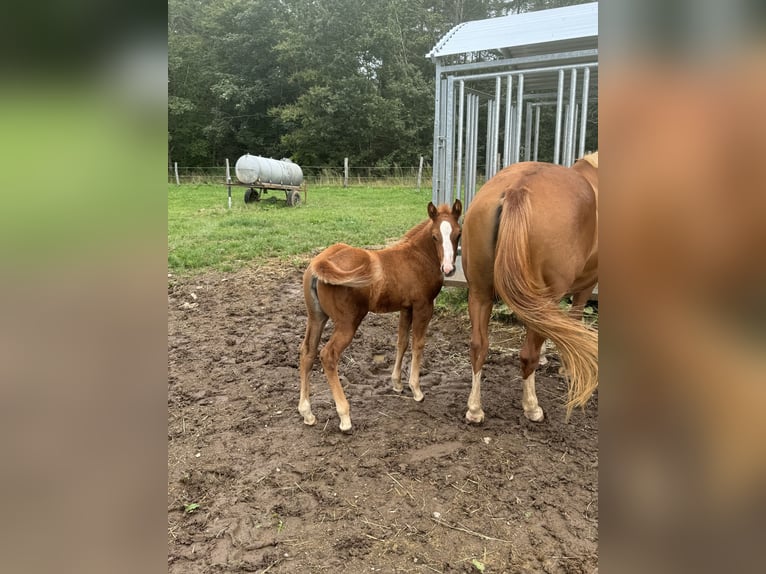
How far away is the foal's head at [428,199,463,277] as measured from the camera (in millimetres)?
3117

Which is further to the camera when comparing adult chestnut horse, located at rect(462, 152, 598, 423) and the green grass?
the green grass

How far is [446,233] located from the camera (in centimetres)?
317

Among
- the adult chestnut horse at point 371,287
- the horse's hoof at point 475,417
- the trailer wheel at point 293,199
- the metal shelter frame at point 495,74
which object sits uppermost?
the metal shelter frame at point 495,74

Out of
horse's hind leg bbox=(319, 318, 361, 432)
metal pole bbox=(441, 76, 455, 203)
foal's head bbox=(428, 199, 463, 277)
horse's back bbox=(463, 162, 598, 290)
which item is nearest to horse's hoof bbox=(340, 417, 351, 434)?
horse's hind leg bbox=(319, 318, 361, 432)

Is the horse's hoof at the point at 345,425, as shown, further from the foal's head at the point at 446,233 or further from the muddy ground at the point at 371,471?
the foal's head at the point at 446,233

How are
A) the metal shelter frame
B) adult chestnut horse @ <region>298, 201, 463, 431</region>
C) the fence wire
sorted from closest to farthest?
adult chestnut horse @ <region>298, 201, 463, 431</region> → the metal shelter frame → the fence wire

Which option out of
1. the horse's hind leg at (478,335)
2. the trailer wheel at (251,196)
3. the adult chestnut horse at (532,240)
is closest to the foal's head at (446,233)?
the adult chestnut horse at (532,240)

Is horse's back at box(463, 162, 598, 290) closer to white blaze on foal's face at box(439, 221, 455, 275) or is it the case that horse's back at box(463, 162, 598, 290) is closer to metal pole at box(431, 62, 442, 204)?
white blaze on foal's face at box(439, 221, 455, 275)

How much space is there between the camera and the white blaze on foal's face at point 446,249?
122 inches

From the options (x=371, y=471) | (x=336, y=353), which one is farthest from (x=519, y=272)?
(x=371, y=471)

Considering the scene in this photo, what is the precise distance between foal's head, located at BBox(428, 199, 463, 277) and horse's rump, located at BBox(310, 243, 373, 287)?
49cm

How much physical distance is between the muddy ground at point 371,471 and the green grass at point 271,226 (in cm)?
314

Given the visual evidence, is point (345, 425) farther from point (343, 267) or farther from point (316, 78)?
point (316, 78)
